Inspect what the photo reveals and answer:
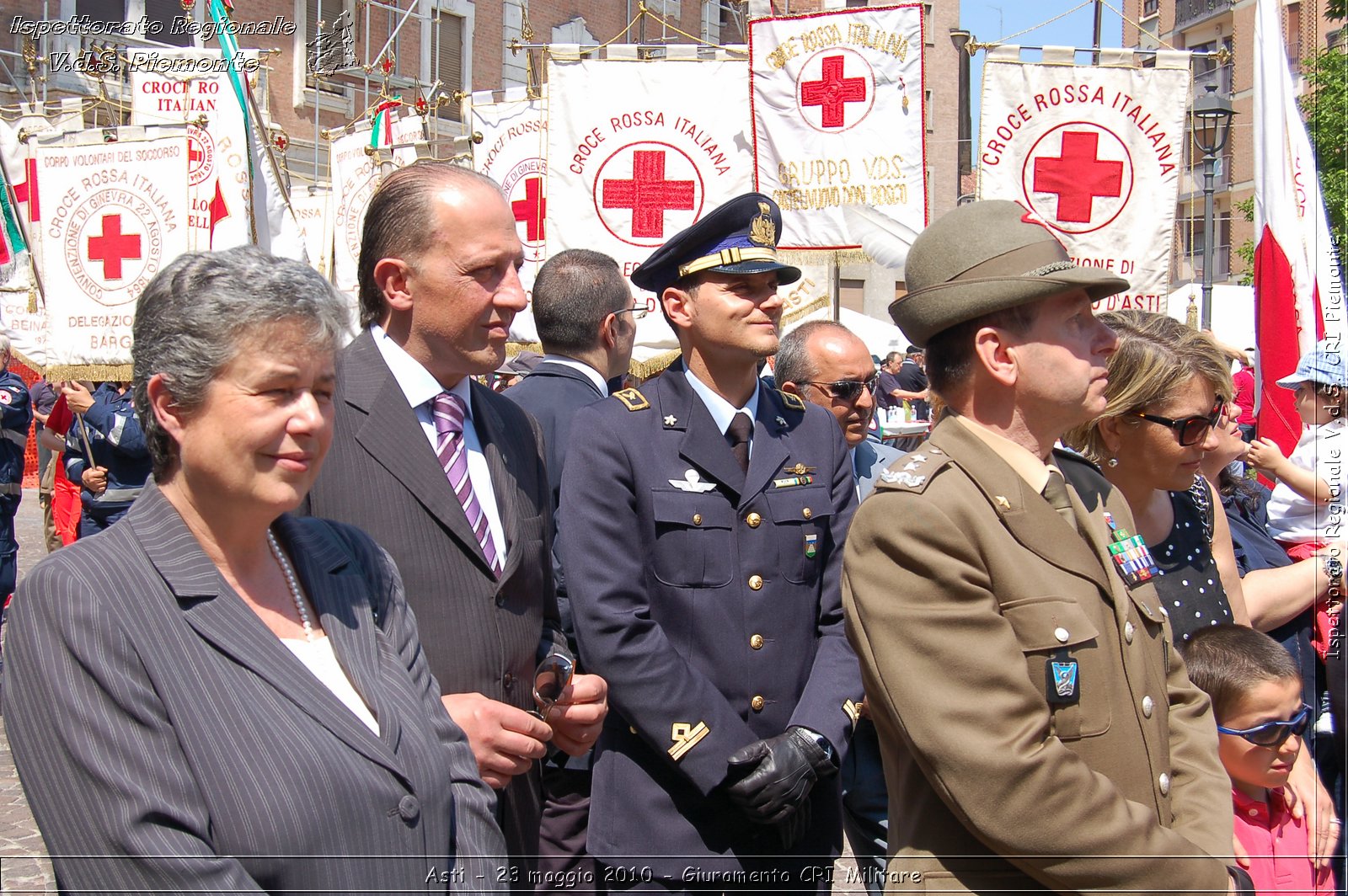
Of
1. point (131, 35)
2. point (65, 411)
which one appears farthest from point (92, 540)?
point (131, 35)

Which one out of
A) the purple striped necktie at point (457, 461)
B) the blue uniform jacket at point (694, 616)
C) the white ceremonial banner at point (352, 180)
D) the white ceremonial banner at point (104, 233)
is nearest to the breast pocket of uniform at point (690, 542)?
the blue uniform jacket at point (694, 616)

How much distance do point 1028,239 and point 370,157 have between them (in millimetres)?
9852

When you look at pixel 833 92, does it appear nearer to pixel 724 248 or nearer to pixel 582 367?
pixel 582 367

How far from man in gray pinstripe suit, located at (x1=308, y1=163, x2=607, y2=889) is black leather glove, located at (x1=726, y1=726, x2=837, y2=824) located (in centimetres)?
39

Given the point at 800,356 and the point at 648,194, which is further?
the point at 648,194

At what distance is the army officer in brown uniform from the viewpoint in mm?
1961

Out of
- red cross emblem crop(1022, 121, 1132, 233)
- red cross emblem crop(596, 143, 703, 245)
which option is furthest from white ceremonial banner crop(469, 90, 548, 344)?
red cross emblem crop(1022, 121, 1132, 233)

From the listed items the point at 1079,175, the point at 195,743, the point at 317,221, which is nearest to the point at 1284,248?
the point at 1079,175

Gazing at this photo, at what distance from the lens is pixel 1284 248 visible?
4.84m

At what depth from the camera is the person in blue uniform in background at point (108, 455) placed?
22.4ft

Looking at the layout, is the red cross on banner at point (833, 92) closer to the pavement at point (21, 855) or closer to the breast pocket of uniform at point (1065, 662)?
the pavement at point (21, 855)

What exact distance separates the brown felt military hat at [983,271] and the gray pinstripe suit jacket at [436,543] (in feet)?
3.27

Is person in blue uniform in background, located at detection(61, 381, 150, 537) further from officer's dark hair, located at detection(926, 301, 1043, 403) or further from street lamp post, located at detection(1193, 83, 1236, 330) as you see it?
street lamp post, located at detection(1193, 83, 1236, 330)

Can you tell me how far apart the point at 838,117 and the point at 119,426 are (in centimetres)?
463
